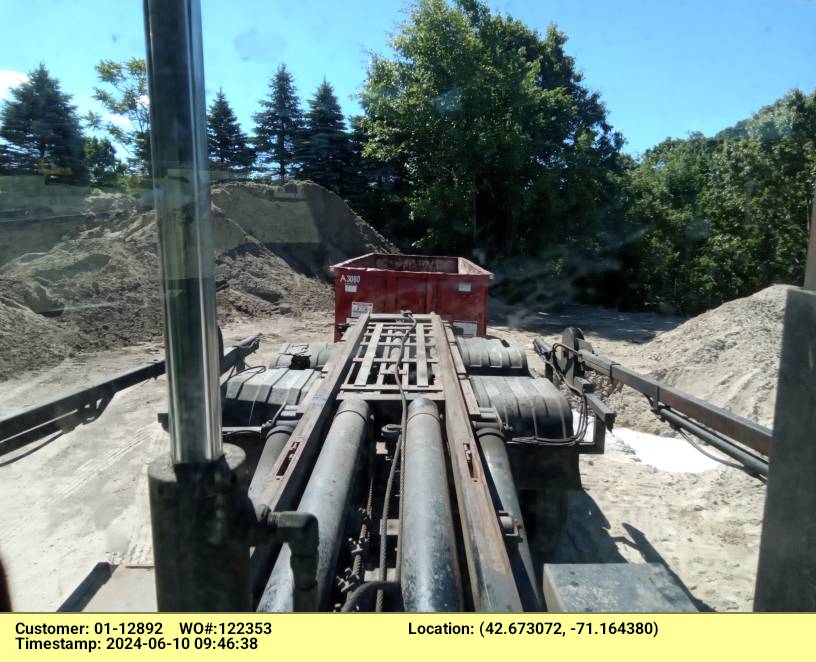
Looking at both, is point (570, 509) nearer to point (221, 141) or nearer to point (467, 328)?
point (467, 328)

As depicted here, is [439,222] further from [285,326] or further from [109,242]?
[109,242]

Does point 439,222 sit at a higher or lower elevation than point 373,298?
higher

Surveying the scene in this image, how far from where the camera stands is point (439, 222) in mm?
20594

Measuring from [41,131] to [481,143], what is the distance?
1157 centimetres

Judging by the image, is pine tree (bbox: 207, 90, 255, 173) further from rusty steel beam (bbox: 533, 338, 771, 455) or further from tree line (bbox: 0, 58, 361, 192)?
rusty steel beam (bbox: 533, 338, 771, 455)

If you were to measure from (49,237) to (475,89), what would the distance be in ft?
41.6

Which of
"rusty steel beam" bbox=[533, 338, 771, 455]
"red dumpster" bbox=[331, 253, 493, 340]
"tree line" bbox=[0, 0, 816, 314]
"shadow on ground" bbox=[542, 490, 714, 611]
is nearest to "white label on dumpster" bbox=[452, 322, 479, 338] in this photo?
"red dumpster" bbox=[331, 253, 493, 340]

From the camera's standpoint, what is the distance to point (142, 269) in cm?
→ 1510

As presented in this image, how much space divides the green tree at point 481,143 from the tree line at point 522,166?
5cm

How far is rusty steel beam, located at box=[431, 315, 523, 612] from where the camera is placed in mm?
1875

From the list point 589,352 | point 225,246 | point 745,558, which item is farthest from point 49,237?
point 745,558

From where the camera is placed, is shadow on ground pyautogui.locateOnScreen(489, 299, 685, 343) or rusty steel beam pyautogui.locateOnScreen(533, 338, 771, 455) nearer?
rusty steel beam pyautogui.locateOnScreen(533, 338, 771, 455)

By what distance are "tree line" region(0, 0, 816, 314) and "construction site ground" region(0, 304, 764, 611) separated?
40.8ft

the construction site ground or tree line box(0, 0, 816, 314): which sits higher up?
tree line box(0, 0, 816, 314)
